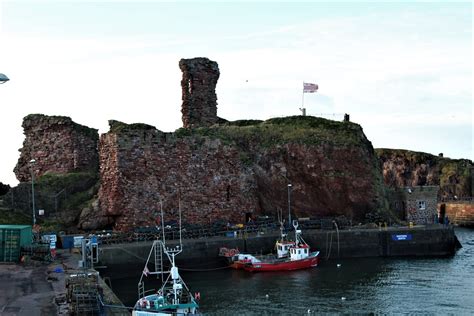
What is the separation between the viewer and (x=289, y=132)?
56625mm

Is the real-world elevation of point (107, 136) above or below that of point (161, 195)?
above

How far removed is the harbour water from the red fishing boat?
0.76m

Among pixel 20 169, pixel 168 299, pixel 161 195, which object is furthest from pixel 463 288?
pixel 20 169

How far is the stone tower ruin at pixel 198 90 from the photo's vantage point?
186 ft

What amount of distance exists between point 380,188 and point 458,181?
209 ft

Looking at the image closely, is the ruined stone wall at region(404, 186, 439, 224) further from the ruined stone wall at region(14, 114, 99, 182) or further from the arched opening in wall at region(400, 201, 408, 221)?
the ruined stone wall at region(14, 114, 99, 182)

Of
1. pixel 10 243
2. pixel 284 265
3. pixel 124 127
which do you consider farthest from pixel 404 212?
pixel 10 243

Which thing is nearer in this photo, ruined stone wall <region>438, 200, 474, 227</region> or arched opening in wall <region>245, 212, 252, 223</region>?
arched opening in wall <region>245, 212, 252, 223</region>

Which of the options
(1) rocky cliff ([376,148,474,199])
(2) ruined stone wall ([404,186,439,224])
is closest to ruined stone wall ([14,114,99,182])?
(2) ruined stone wall ([404,186,439,224])

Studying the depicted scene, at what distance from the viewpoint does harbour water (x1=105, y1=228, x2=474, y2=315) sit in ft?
104

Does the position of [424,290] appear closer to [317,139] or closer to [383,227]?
[383,227]

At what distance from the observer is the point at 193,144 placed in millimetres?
51156

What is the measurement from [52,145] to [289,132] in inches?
845

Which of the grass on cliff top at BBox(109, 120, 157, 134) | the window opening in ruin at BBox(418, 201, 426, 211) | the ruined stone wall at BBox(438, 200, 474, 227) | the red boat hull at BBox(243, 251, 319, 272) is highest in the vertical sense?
the grass on cliff top at BBox(109, 120, 157, 134)
